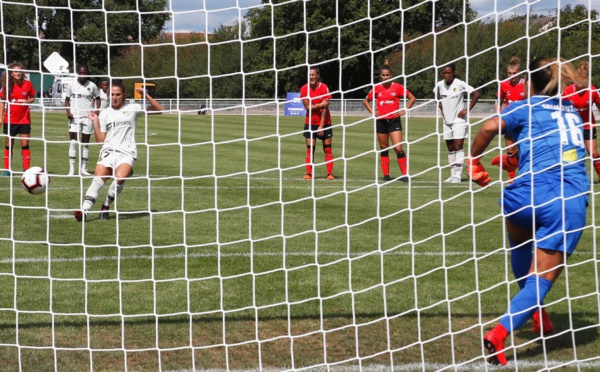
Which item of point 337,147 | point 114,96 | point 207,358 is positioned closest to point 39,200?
point 114,96

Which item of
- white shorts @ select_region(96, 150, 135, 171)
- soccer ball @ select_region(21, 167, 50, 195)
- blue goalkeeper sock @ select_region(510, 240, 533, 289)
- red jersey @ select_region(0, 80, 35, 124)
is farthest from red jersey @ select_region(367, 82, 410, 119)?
blue goalkeeper sock @ select_region(510, 240, 533, 289)

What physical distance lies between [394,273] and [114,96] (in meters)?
4.40

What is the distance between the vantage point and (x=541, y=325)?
15.5 ft

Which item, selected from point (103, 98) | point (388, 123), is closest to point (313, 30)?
point (388, 123)

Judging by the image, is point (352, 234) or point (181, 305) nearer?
point (181, 305)

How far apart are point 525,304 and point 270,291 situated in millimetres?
2064

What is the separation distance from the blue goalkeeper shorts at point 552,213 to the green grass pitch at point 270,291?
0.20 metres

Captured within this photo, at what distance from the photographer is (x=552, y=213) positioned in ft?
14.9

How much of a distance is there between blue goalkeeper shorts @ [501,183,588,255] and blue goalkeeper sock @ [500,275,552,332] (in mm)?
205

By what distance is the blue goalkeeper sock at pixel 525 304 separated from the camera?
449 centimetres

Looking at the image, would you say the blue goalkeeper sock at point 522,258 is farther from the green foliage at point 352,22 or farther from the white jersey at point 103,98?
the white jersey at point 103,98

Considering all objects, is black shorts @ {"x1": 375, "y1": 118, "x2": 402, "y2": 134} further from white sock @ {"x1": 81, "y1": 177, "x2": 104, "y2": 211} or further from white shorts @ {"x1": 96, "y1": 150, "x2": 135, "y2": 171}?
white sock @ {"x1": 81, "y1": 177, "x2": 104, "y2": 211}

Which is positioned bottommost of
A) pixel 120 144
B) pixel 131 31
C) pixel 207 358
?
pixel 207 358

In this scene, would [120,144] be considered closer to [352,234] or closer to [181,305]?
[352,234]
